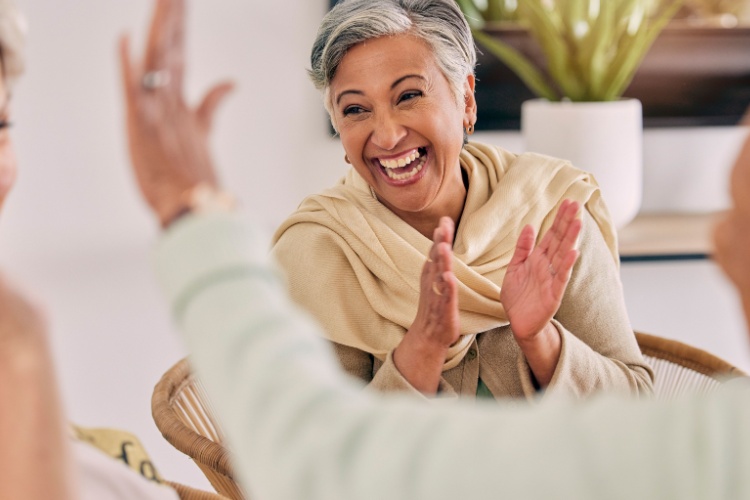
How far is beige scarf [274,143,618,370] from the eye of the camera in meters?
1.44

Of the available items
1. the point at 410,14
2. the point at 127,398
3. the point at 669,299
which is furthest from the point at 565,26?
the point at 127,398

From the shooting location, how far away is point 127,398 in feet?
8.15

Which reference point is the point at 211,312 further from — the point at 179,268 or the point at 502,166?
the point at 502,166

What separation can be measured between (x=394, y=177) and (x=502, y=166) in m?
0.28

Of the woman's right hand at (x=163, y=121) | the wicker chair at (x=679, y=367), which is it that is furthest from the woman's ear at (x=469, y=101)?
the woman's right hand at (x=163, y=121)

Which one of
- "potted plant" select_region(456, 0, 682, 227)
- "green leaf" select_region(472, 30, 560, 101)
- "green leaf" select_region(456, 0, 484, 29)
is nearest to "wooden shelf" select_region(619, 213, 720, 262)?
"potted plant" select_region(456, 0, 682, 227)

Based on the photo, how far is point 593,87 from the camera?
A: 241 centimetres

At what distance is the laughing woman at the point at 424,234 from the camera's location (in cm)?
139

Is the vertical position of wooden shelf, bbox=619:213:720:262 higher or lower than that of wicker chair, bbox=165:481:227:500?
lower

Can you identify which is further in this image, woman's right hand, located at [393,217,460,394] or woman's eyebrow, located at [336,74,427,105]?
woman's eyebrow, located at [336,74,427,105]

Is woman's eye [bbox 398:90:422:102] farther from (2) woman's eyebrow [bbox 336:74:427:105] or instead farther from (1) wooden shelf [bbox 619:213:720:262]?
(1) wooden shelf [bbox 619:213:720:262]

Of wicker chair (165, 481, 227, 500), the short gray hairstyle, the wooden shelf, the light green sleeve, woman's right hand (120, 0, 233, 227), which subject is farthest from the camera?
the wooden shelf

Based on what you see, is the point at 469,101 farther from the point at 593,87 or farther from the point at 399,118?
the point at 593,87

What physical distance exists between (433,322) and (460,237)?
0.35m
